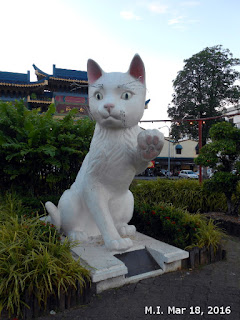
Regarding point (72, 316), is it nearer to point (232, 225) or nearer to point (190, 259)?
point (190, 259)

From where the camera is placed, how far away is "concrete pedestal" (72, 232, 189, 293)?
229 cm

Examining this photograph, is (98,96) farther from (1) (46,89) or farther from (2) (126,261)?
(1) (46,89)

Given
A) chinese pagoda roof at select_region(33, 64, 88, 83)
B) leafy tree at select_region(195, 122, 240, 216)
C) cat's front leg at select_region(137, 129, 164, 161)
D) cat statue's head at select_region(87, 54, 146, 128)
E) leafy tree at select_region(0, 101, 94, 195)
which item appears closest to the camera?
cat's front leg at select_region(137, 129, 164, 161)

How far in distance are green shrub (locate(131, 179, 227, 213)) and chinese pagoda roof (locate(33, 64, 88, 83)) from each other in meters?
14.7

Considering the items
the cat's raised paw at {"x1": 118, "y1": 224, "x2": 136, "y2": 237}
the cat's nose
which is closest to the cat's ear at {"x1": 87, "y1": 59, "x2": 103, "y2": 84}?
the cat's nose

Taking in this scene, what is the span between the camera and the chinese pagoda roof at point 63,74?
18316 millimetres

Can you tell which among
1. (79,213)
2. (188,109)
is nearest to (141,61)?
(79,213)

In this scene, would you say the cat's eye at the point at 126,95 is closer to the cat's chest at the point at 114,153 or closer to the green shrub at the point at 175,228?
the cat's chest at the point at 114,153

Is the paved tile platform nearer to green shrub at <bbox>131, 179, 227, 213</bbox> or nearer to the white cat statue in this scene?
the white cat statue

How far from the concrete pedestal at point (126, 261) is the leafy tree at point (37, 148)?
77.3 inches

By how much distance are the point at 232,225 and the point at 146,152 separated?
3.32 m

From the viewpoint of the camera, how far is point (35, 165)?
14.8ft

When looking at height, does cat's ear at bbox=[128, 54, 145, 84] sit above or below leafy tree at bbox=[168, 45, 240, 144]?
below

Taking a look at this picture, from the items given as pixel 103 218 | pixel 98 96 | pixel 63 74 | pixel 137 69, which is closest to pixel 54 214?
pixel 103 218
